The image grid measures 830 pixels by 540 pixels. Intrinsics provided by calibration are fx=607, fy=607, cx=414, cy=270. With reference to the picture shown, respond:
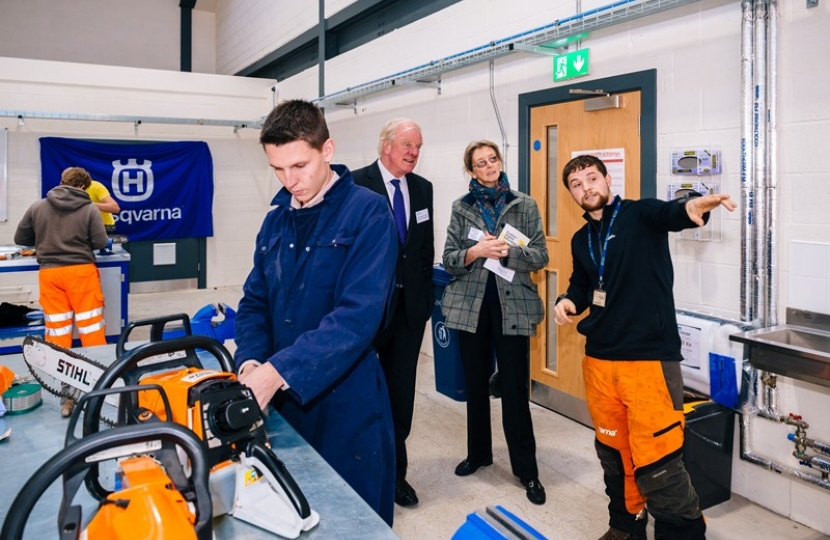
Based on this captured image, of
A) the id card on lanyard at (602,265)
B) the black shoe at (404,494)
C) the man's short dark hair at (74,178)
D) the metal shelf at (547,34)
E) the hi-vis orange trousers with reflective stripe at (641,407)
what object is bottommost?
the black shoe at (404,494)

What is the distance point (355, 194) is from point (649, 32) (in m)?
2.17

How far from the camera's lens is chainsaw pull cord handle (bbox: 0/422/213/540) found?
74 cm

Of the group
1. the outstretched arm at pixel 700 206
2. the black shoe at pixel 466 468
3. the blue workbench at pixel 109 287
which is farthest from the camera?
the blue workbench at pixel 109 287

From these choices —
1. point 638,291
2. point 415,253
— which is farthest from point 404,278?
point 638,291

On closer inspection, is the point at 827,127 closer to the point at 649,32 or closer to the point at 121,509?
the point at 649,32

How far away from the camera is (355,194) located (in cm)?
160

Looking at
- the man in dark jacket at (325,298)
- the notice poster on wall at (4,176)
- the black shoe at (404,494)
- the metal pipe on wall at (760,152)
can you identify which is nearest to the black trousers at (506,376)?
the black shoe at (404,494)

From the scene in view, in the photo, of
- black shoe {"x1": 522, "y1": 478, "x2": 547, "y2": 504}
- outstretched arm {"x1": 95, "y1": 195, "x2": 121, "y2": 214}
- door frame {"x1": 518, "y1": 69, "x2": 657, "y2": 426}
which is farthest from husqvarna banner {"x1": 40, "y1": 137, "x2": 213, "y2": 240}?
black shoe {"x1": 522, "y1": 478, "x2": 547, "y2": 504}

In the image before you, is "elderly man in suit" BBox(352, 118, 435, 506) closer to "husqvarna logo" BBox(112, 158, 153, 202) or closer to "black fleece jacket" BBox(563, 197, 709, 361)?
"black fleece jacket" BBox(563, 197, 709, 361)

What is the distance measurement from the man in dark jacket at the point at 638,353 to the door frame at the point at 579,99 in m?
0.96

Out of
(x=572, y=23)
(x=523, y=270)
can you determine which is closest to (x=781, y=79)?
(x=572, y=23)

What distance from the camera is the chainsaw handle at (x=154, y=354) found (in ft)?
4.05

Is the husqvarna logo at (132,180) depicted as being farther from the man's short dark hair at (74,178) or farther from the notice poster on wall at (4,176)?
the man's short dark hair at (74,178)

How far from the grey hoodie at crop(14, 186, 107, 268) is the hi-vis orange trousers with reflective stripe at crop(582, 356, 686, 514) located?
3.61 meters
